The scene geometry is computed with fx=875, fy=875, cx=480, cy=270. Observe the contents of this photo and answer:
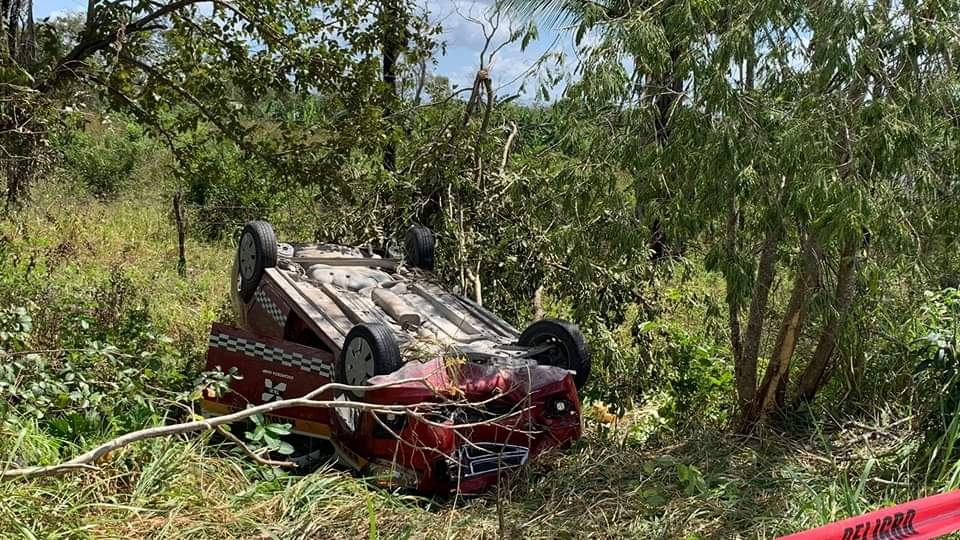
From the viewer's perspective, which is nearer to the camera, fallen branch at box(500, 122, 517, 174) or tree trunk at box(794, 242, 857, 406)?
tree trunk at box(794, 242, 857, 406)

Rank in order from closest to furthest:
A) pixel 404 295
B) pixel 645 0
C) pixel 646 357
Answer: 1. pixel 645 0
2. pixel 404 295
3. pixel 646 357

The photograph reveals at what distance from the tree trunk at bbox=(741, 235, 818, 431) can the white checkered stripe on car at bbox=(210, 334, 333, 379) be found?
9.49 ft

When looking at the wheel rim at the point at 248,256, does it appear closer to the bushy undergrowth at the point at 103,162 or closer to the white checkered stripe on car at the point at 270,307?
the white checkered stripe on car at the point at 270,307

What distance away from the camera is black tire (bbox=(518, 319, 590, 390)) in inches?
244

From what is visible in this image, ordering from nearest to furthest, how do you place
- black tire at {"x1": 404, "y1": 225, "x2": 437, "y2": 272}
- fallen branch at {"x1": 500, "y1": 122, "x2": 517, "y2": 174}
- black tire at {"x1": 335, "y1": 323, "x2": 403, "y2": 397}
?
1. black tire at {"x1": 335, "y1": 323, "x2": 403, "y2": 397}
2. black tire at {"x1": 404, "y1": 225, "x2": 437, "y2": 272}
3. fallen branch at {"x1": 500, "y1": 122, "x2": 517, "y2": 174}

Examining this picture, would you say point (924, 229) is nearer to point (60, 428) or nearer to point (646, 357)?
point (646, 357)

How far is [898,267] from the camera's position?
482 centimetres

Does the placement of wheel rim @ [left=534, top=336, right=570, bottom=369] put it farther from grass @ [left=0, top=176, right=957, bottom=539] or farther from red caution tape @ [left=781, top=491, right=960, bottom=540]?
red caution tape @ [left=781, top=491, right=960, bottom=540]

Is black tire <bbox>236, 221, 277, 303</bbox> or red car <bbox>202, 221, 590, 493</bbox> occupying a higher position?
black tire <bbox>236, 221, 277, 303</bbox>

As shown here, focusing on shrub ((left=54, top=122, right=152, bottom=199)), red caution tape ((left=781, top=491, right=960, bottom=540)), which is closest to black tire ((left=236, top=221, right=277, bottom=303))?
red caution tape ((left=781, top=491, right=960, bottom=540))

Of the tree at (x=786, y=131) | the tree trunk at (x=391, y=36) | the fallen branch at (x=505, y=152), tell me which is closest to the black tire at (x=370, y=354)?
the tree at (x=786, y=131)

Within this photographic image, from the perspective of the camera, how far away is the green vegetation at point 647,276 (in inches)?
168

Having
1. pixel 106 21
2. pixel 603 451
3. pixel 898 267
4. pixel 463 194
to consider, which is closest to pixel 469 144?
pixel 463 194

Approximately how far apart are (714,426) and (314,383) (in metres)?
2.97
